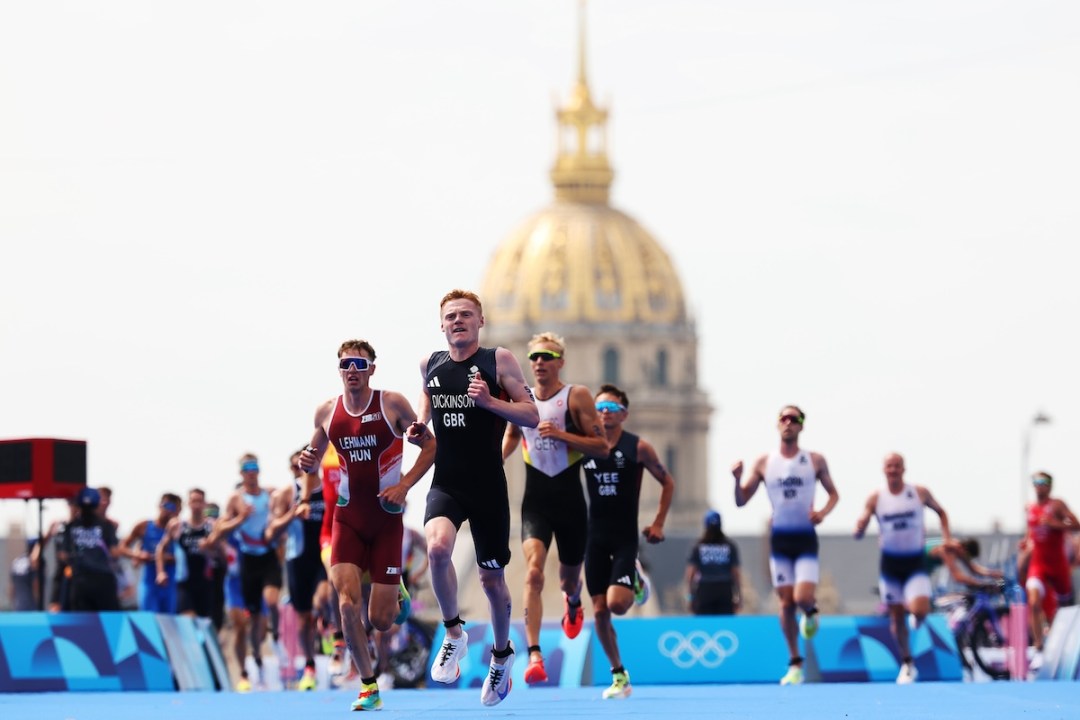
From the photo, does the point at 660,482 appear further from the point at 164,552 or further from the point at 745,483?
the point at 164,552

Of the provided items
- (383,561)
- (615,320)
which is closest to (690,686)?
(383,561)

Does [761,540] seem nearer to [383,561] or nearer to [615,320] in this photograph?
[615,320]

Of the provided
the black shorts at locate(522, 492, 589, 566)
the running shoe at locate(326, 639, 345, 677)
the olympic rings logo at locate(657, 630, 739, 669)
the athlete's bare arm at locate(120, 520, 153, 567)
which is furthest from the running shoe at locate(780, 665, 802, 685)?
the athlete's bare arm at locate(120, 520, 153, 567)

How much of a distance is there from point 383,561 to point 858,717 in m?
3.34

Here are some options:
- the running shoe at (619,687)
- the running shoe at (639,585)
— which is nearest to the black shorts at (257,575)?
the running shoe at (639,585)

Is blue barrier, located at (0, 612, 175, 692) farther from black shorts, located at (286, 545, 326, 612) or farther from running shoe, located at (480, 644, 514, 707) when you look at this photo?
running shoe, located at (480, 644, 514, 707)

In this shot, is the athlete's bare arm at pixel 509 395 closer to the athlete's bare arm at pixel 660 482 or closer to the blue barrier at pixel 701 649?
the athlete's bare arm at pixel 660 482

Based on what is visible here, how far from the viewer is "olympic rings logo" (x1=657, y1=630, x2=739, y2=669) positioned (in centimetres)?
2564

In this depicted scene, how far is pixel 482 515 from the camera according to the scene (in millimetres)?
17109

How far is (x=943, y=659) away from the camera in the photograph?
25938 mm

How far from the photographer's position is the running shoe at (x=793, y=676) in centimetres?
2327

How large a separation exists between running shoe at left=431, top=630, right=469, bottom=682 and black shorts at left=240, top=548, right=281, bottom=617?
898cm

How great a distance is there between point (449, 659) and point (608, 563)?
163 inches

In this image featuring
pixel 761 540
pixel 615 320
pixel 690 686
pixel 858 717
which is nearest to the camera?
pixel 858 717
